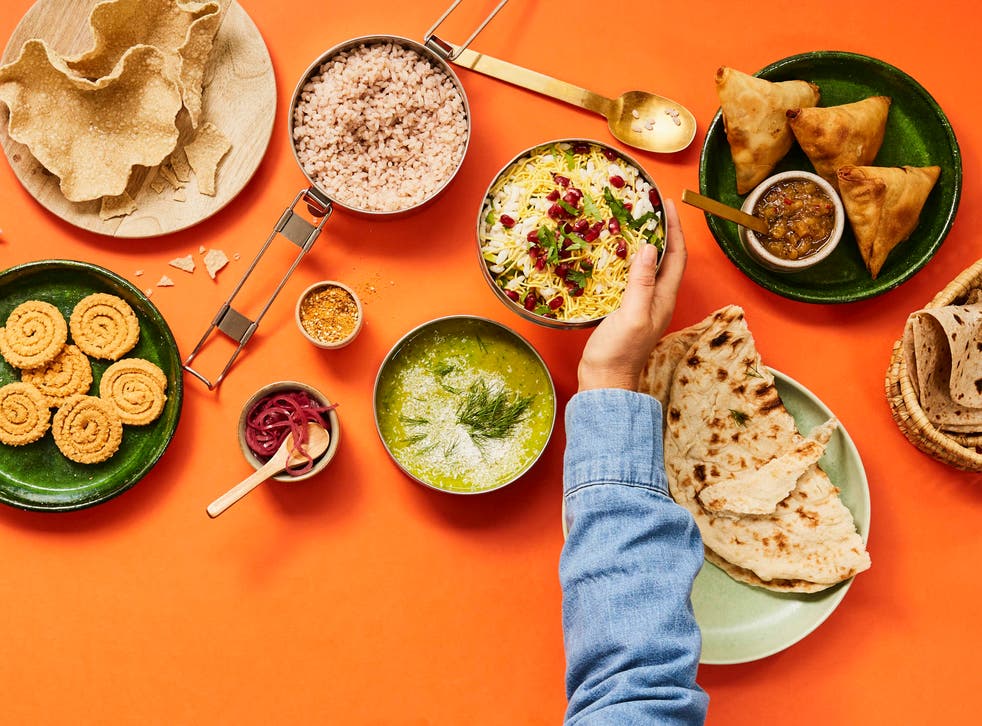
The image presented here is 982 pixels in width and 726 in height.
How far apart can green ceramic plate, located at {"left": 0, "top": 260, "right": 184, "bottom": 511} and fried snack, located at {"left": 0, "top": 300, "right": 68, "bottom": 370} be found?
0.06 m

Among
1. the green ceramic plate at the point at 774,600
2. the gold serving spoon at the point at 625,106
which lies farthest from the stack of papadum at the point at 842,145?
the green ceramic plate at the point at 774,600

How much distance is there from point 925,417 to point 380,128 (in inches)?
77.5

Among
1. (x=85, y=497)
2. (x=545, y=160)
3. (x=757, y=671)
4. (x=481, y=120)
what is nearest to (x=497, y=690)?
(x=757, y=671)

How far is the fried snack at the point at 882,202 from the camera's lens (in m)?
2.36

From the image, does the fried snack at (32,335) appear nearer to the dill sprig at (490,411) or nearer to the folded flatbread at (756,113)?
the dill sprig at (490,411)

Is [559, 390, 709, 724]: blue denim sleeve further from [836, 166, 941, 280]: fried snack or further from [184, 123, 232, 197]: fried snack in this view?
[184, 123, 232, 197]: fried snack

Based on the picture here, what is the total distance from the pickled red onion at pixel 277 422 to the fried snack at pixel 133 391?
1.03 feet

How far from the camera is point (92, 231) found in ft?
8.18

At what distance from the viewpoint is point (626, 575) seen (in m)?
1.90

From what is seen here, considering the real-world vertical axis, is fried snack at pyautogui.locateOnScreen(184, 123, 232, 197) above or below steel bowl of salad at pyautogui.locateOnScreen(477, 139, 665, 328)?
above

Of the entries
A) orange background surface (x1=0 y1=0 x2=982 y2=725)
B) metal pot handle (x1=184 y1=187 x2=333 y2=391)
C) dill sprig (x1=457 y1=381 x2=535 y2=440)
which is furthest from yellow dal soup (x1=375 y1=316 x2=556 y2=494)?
metal pot handle (x1=184 y1=187 x2=333 y2=391)

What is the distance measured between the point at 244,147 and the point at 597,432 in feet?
4.91

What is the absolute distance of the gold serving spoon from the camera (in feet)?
8.55

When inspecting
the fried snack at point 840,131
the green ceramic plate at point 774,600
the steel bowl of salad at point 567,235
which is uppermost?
the fried snack at point 840,131
